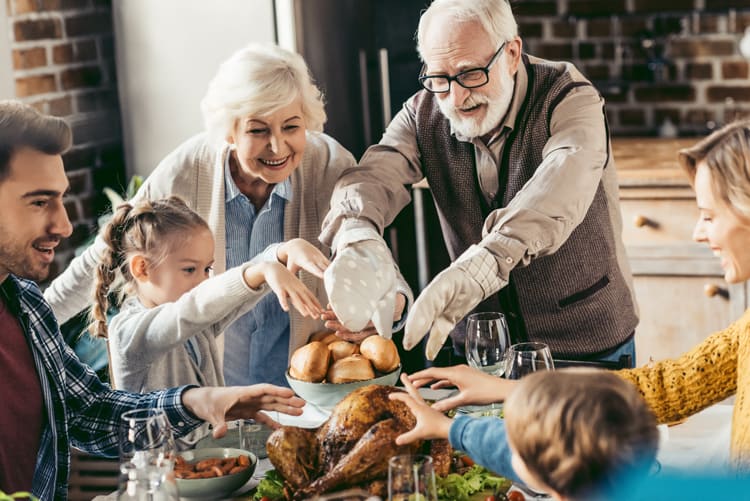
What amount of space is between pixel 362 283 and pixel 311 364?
17 cm

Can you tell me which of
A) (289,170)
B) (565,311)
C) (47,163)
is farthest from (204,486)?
(565,311)

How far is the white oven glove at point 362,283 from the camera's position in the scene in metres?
1.58

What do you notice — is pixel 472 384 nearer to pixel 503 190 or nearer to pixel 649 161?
pixel 503 190

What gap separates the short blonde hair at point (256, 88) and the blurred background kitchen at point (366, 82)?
3.21 feet

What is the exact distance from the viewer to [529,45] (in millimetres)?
3670

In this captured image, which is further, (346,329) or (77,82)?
(77,82)

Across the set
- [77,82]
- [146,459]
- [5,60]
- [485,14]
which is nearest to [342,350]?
[146,459]

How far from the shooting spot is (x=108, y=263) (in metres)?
1.88

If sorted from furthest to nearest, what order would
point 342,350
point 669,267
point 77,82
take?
point 669,267
point 77,82
point 342,350

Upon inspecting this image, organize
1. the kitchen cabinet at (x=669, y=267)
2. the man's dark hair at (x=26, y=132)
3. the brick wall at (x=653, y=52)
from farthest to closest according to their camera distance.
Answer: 1. the brick wall at (x=653, y=52)
2. the kitchen cabinet at (x=669, y=267)
3. the man's dark hair at (x=26, y=132)

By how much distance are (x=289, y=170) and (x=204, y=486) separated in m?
0.77

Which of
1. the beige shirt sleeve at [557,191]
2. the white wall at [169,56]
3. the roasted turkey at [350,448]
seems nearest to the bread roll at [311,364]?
the roasted turkey at [350,448]

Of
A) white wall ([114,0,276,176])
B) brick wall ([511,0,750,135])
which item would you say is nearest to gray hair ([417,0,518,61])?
white wall ([114,0,276,176])

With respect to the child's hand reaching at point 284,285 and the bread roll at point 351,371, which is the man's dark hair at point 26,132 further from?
the bread roll at point 351,371
